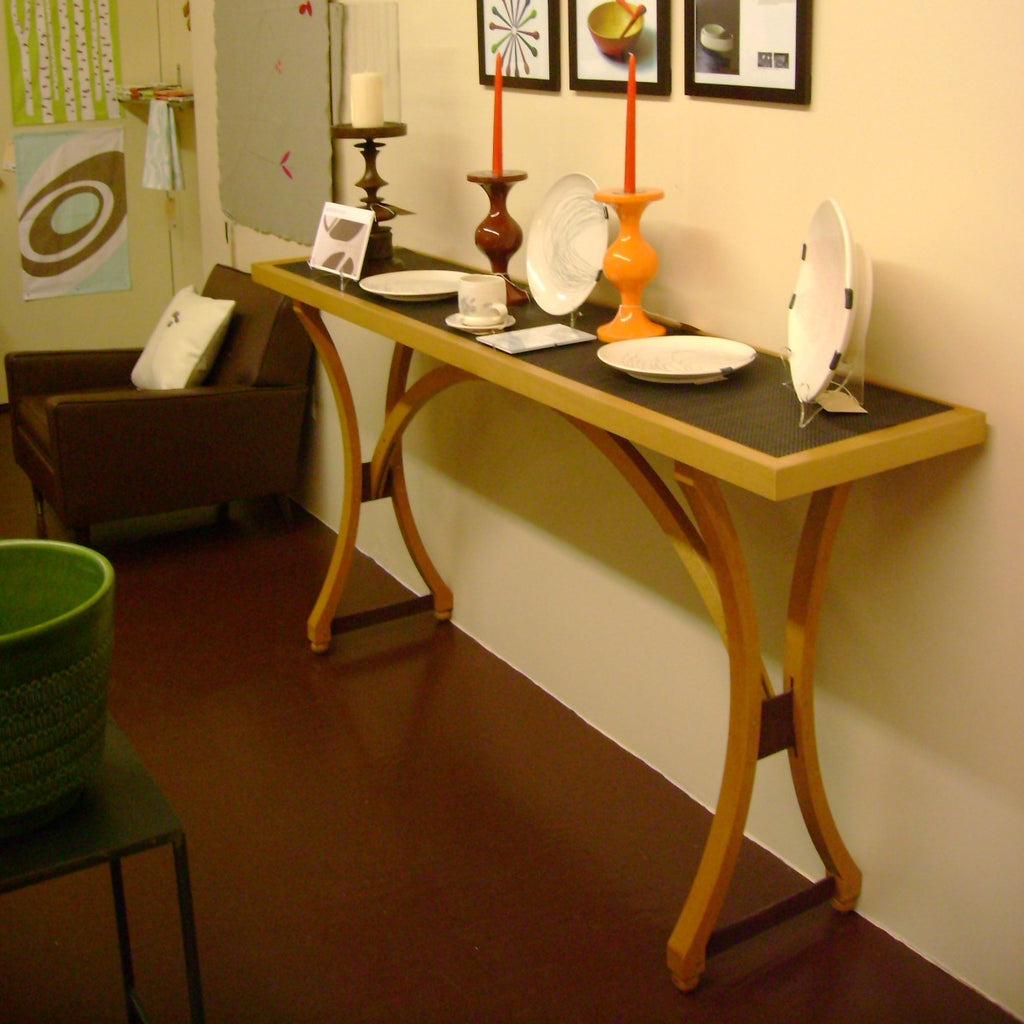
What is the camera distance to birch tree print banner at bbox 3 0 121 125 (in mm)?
4633

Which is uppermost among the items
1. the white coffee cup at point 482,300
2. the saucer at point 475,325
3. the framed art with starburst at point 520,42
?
the framed art with starburst at point 520,42

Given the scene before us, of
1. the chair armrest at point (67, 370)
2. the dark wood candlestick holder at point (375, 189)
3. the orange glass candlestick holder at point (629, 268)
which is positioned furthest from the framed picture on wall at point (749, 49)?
the chair armrest at point (67, 370)

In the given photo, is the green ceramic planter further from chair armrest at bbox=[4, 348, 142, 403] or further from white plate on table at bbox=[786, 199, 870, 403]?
chair armrest at bbox=[4, 348, 142, 403]

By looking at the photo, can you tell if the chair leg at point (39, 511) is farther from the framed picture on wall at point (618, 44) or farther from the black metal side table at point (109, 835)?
the black metal side table at point (109, 835)

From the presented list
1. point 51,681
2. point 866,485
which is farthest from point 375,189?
point 51,681

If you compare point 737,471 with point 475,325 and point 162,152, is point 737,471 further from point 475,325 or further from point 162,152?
point 162,152

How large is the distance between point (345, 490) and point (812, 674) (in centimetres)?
137

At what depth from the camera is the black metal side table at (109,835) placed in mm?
1116

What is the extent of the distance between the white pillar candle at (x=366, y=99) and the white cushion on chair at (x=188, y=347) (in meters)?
1.23

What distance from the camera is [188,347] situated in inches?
143

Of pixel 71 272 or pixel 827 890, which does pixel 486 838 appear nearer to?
pixel 827 890

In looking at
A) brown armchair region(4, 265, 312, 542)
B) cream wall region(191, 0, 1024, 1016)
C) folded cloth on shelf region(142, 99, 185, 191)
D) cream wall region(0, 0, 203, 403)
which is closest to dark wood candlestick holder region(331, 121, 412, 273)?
cream wall region(191, 0, 1024, 1016)

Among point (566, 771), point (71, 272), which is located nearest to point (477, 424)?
point (566, 771)

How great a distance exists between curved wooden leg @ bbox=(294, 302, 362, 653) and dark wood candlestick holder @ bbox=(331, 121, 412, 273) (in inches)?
7.8
